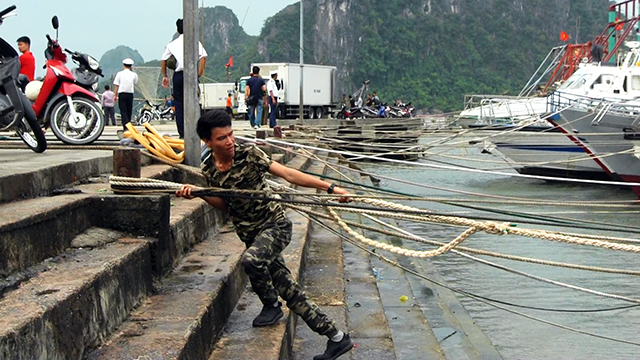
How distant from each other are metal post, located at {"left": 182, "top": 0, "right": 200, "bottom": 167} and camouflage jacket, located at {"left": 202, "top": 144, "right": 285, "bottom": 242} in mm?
2184

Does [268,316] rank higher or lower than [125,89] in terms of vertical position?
lower

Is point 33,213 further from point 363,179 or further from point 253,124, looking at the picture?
point 253,124

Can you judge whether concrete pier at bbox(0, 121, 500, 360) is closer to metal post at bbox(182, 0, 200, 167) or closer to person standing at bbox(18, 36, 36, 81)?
metal post at bbox(182, 0, 200, 167)

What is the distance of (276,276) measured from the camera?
3.58m

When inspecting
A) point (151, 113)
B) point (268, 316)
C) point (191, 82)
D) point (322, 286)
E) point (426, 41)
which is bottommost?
point (322, 286)

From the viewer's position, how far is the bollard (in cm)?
391

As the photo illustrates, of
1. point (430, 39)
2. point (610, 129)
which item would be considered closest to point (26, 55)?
point (610, 129)

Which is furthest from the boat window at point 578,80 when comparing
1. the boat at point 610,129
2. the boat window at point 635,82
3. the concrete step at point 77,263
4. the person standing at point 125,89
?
the concrete step at point 77,263

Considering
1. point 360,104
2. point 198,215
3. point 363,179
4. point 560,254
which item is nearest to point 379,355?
point 198,215

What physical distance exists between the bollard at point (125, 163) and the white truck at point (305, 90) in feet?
89.1

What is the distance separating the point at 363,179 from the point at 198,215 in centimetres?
978

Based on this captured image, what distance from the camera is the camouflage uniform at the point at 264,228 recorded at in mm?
3529

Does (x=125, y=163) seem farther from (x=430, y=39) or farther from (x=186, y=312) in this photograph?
(x=430, y=39)

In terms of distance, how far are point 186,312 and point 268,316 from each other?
0.56m
